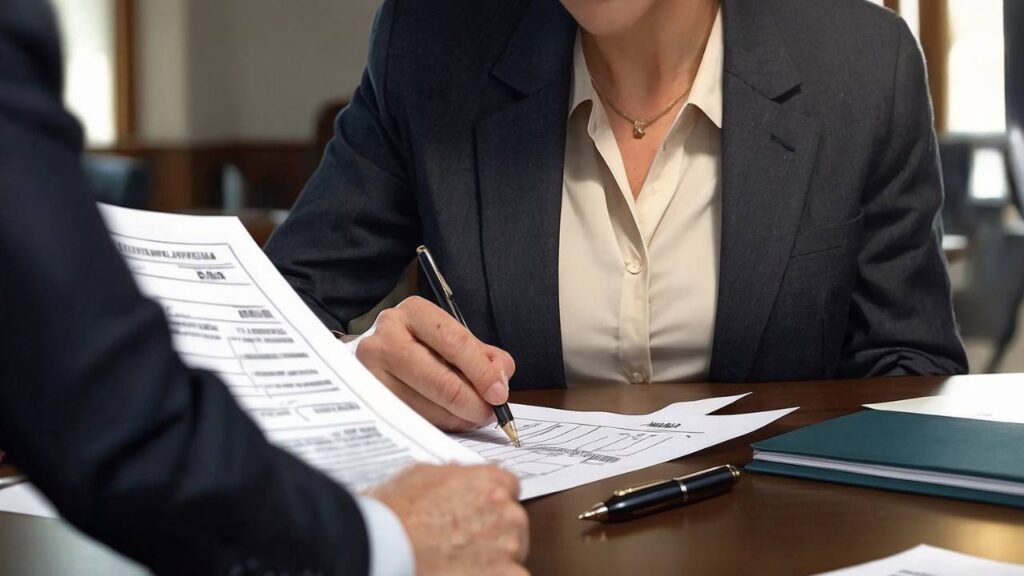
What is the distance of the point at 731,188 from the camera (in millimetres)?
1477

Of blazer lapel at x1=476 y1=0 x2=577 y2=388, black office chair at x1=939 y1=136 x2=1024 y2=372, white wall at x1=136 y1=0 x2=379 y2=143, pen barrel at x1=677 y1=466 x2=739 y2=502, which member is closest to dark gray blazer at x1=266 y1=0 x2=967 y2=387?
blazer lapel at x1=476 y1=0 x2=577 y2=388

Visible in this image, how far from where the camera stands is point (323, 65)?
25.8ft

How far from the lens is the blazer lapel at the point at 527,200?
4.89 ft

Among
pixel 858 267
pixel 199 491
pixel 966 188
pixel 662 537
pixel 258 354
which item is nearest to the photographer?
pixel 199 491

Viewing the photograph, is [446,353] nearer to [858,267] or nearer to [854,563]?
[854,563]

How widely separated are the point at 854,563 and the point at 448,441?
293 mm

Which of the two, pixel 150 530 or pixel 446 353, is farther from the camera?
pixel 446 353

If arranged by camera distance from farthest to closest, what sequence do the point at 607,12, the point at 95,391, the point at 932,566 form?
1. the point at 607,12
2. the point at 932,566
3. the point at 95,391

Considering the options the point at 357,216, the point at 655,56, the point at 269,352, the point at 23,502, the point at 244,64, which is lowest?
the point at 23,502

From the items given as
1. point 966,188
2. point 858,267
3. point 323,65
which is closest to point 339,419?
point 858,267

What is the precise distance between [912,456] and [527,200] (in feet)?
2.36

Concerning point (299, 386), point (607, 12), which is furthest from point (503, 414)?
point (607, 12)

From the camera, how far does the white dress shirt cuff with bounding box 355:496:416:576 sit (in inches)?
22.9

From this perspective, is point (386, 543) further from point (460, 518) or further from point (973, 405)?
point (973, 405)
